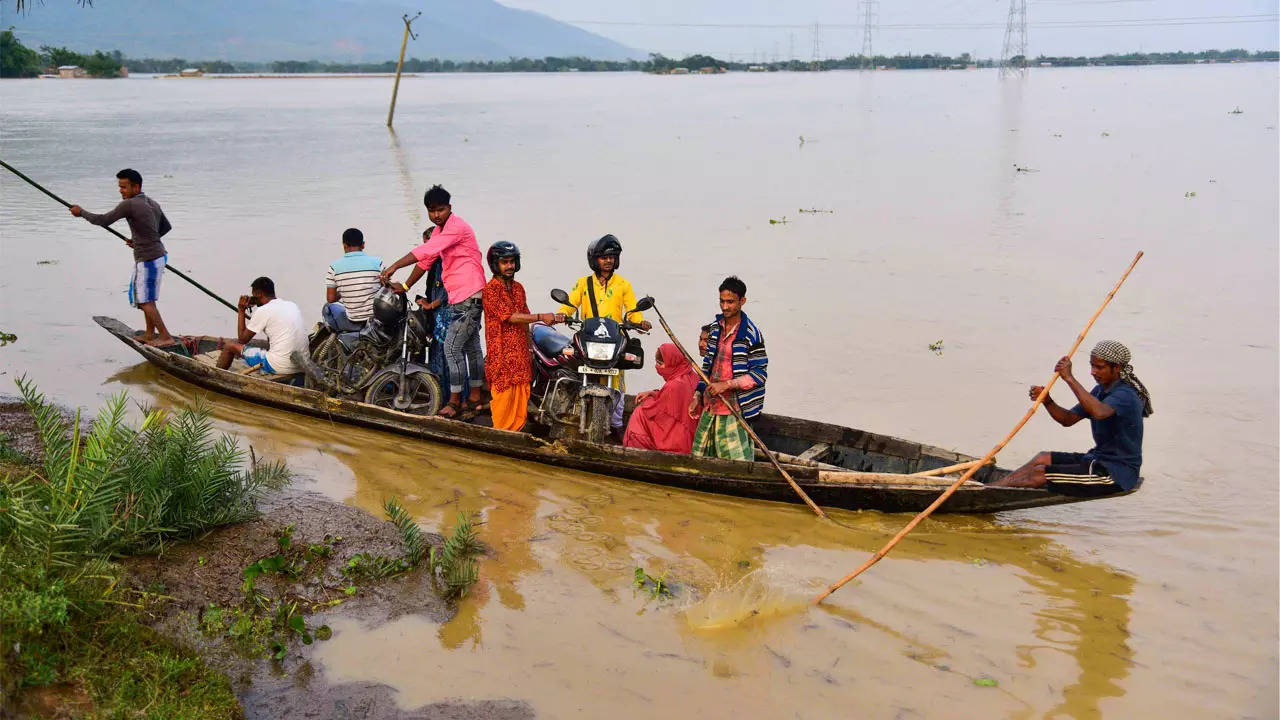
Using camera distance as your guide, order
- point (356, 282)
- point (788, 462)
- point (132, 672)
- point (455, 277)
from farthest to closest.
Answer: point (356, 282) < point (455, 277) < point (788, 462) < point (132, 672)

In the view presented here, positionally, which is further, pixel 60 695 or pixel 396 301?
pixel 396 301

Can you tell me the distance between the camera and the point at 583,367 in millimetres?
6688

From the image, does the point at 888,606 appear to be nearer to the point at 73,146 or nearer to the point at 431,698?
the point at 431,698

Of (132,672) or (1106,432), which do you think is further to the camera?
(1106,432)

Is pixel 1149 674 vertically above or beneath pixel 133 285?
beneath

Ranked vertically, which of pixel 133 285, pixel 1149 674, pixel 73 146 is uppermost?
pixel 73 146

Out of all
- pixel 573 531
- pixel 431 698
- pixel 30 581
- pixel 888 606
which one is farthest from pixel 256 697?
pixel 888 606

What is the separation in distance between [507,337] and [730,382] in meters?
1.66

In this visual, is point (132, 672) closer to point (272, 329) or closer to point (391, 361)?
point (391, 361)

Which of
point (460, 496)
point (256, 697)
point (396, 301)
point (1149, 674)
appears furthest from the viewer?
point (396, 301)

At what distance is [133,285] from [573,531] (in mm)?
5443

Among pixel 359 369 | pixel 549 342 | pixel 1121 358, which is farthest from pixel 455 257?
pixel 1121 358

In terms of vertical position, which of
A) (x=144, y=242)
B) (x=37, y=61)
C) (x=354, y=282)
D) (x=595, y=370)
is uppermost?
(x=37, y=61)

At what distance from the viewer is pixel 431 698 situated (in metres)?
4.46
